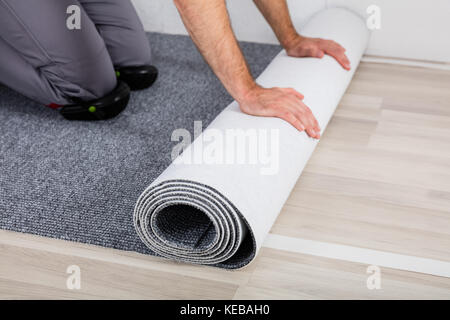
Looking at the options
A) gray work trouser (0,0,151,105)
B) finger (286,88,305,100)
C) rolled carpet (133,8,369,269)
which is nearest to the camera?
rolled carpet (133,8,369,269)

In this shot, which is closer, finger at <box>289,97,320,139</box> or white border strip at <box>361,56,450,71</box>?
finger at <box>289,97,320,139</box>

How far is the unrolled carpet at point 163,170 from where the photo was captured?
4.13ft

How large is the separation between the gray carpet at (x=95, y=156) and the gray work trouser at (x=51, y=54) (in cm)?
12

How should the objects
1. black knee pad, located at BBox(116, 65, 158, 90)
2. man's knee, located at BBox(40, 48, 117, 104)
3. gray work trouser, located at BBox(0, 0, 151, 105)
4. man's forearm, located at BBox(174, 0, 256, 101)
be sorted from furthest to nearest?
black knee pad, located at BBox(116, 65, 158, 90), man's knee, located at BBox(40, 48, 117, 104), gray work trouser, located at BBox(0, 0, 151, 105), man's forearm, located at BBox(174, 0, 256, 101)

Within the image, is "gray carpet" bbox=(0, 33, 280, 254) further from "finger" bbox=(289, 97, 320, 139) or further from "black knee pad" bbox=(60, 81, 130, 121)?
"finger" bbox=(289, 97, 320, 139)

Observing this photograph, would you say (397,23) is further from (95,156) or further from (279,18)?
(95,156)

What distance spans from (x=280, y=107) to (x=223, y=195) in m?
0.39

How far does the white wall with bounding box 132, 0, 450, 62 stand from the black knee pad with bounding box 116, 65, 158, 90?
0.57m

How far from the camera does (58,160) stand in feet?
5.82

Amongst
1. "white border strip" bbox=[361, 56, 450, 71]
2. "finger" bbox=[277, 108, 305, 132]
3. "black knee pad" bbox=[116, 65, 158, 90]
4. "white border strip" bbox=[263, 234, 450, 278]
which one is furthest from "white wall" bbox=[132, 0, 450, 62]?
"white border strip" bbox=[263, 234, 450, 278]

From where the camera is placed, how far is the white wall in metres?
2.25

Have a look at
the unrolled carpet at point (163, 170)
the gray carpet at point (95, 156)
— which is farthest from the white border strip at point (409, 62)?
the gray carpet at point (95, 156)
